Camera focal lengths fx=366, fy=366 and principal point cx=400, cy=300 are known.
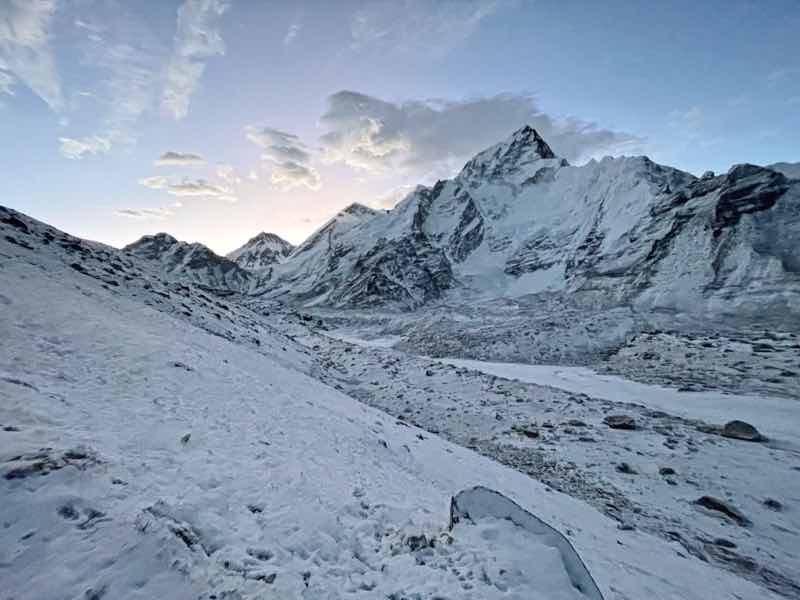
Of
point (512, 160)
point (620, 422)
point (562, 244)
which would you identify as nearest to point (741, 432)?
point (620, 422)

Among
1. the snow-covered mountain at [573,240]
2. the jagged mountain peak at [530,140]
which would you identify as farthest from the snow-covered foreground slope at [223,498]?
the jagged mountain peak at [530,140]

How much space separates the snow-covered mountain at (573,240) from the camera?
56250 millimetres

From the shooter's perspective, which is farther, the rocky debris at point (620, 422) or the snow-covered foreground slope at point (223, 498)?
the rocky debris at point (620, 422)

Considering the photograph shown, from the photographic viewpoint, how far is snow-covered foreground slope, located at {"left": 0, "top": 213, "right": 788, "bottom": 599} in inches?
187

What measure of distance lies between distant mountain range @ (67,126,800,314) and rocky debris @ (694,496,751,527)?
111ft

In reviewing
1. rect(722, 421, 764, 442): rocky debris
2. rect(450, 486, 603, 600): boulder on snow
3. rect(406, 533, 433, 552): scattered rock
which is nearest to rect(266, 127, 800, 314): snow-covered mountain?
rect(722, 421, 764, 442): rocky debris

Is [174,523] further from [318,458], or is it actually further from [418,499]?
[418,499]

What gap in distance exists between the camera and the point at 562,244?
13138cm

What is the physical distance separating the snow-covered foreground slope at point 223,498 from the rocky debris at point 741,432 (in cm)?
927

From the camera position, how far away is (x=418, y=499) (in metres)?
8.57

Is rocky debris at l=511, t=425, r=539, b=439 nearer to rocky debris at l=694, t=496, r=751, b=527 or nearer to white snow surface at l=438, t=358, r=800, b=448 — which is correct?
rocky debris at l=694, t=496, r=751, b=527

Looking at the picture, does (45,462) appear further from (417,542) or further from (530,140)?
(530,140)

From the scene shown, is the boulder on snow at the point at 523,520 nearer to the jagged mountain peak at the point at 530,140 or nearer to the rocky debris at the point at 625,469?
the rocky debris at the point at 625,469

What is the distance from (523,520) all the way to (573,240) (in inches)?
5372
